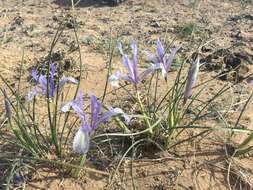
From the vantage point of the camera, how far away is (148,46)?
3.62 metres

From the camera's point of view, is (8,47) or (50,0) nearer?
(8,47)

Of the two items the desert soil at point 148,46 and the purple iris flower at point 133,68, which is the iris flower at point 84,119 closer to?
the purple iris flower at point 133,68

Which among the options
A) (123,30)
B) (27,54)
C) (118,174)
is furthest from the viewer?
(123,30)

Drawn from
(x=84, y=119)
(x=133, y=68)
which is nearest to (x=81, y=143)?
(x=84, y=119)

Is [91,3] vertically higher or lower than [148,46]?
higher

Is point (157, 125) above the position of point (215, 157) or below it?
above

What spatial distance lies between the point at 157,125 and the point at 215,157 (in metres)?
0.30

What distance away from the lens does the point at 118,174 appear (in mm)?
2123

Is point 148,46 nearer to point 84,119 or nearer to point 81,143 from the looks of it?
point 84,119

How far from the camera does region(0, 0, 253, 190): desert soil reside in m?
2.12

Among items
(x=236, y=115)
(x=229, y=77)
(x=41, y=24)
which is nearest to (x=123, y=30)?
(x=41, y=24)

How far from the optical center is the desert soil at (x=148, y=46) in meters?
2.12

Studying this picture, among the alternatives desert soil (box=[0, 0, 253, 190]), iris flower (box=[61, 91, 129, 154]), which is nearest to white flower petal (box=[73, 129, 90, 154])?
iris flower (box=[61, 91, 129, 154])

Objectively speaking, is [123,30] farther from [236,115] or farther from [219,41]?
[236,115]
